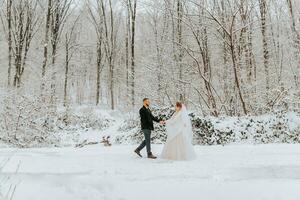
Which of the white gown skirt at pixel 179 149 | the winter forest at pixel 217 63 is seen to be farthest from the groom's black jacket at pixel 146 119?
the winter forest at pixel 217 63

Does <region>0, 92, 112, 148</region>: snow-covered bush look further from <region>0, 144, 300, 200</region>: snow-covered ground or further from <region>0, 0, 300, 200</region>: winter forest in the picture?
<region>0, 144, 300, 200</region>: snow-covered ground

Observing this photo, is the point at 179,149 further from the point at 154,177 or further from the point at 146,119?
the point at 154,177

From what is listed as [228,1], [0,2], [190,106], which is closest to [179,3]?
[228,1]

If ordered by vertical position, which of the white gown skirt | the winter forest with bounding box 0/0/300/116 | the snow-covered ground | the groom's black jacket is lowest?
the snow-covered ground

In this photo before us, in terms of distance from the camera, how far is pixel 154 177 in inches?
361

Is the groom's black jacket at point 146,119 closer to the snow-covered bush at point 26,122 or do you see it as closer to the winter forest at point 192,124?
the winter forest at point 192,124

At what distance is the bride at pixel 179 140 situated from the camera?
38.1 feet

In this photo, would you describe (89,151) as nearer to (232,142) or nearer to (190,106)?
(232,142)

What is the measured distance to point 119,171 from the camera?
9852 mm

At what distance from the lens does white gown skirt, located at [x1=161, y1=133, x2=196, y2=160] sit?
38.1ft

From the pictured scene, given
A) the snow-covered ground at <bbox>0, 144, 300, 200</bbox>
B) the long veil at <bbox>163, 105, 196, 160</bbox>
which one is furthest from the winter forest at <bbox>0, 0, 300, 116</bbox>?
the snow-covered ground at <bbox>0, 144, 300, 200</bbox>

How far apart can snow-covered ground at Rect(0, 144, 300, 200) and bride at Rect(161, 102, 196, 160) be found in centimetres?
45

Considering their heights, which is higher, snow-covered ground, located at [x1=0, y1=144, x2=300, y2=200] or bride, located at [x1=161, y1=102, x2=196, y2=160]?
bride, located at [x1=161, y1=102, x2=196, y2=160]

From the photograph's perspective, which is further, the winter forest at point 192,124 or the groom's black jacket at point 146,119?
the groom's black jacket at point 146,119
